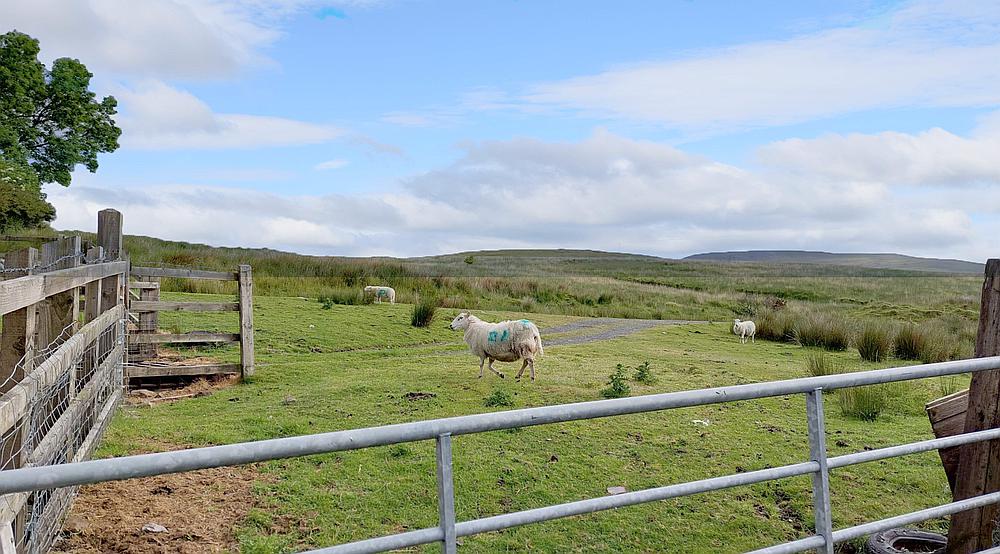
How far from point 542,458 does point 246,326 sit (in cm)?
699

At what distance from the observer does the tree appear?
37781mm

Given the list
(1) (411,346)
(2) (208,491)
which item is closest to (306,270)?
(1) (411,346)

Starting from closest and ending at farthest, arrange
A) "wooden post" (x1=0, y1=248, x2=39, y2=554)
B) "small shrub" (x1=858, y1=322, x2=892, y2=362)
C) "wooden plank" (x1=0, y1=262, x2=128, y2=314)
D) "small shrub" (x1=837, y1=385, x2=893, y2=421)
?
1. "wooden plank" (x1=0, y1=262, x2=128, y2=314)
2. "wooden post" (x1=0, y1=248, x2=39, y2=554)
3. "small shrub" (x1=837, y1=385, x2=893, y2=421)
4. "small shrub" (x1=858, y1=322, x2=892, y2=362)

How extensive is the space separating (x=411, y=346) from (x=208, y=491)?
37.4 ft

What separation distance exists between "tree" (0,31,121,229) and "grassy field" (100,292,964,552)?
30.8 m

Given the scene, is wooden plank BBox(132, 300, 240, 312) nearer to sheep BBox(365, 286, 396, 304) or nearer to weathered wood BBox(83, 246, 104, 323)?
weathered wood BBox(83, 246, 104, 323)

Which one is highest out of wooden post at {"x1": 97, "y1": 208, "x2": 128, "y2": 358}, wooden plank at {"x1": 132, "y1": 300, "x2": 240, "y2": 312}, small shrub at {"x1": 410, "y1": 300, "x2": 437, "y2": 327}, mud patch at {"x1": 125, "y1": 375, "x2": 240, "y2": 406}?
wooden post at {"x1": 97, "y1": 208, "x2": 128, "y2": 358}

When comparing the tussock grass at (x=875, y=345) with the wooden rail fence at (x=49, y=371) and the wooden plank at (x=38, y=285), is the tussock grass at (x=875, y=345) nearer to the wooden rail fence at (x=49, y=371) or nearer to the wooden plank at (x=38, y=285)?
the wooden rail fence at (x=49, y=371)

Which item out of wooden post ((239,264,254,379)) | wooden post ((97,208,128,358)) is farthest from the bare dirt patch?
wooden post ((239,264,254,379))

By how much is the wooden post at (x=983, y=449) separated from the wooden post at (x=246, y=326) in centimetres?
1014

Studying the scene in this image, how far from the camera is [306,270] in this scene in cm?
2855

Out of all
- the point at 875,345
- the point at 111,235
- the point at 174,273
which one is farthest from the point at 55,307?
the point at 875,345

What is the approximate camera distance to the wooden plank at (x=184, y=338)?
1187 centimetres

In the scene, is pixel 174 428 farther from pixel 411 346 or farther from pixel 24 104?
pixel 24 104
